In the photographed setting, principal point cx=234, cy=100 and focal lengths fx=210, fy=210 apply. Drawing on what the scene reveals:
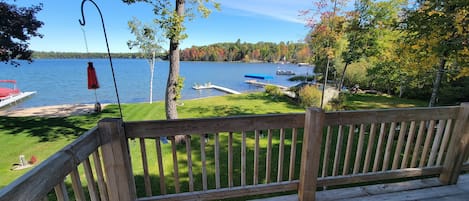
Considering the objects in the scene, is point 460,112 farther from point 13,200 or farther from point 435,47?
point 13,200

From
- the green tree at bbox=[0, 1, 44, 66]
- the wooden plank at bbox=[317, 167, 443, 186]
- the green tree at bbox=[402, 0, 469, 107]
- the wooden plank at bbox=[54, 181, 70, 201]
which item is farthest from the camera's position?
the green tree at bbox=[0, 1, 44, 66]

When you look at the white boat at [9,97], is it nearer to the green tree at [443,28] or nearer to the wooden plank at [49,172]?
the wooden plank at [49,172]

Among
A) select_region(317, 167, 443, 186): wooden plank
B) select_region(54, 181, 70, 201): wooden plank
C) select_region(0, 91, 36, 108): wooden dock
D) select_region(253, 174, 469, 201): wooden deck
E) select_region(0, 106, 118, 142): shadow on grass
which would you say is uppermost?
select_region(54, 181, 70, 201): wooden plank

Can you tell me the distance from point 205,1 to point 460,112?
15.7ft

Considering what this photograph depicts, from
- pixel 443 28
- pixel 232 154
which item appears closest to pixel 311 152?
pixel 232 154

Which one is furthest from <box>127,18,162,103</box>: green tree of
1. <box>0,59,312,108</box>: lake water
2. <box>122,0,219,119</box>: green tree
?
<box>122,0,219,119</box>: green tree

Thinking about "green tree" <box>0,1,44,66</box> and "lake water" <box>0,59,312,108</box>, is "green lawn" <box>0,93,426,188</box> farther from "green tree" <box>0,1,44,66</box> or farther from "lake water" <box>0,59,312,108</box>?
"lake water" <box>0,59,312,108</box>

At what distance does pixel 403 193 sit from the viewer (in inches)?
88.7

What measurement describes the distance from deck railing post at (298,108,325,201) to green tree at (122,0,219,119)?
3608 millimetres

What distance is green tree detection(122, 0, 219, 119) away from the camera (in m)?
4.43

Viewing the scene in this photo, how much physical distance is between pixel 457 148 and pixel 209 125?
8.83 ft

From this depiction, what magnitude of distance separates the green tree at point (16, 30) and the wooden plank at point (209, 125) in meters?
6.27

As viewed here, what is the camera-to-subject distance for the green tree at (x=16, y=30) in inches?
202

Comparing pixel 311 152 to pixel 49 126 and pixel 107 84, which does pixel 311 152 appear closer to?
pixel 49 126
